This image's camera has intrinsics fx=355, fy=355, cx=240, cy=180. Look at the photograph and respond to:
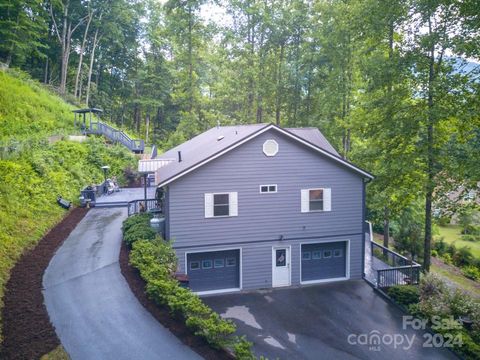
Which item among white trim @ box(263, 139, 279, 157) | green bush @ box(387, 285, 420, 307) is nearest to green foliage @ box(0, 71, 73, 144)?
white trim @ box(263, 139, 279, 157)

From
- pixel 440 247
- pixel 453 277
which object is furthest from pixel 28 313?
pixel 440 247

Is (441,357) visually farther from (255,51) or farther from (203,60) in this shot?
(203,60)

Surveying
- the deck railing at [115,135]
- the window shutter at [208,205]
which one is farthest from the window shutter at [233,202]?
the deck railing at [115,135]

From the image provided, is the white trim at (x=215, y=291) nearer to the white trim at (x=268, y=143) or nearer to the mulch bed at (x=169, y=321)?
the mulch bed at (x=169, y=321)

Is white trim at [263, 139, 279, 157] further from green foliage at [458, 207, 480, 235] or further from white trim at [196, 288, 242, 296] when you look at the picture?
green foliage at [458, 207, 480, 235]

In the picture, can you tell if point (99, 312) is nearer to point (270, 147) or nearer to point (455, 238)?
point (270, 147)
